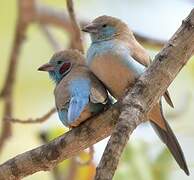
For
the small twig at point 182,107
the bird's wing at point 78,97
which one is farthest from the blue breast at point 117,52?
the small twig at point 182,107

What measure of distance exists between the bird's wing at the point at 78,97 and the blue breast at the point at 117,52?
106 millimetres

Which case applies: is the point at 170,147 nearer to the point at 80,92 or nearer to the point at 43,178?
the point at 80,92

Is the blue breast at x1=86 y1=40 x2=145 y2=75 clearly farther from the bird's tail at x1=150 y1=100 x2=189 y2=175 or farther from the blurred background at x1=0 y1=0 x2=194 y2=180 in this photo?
the blurred background at x1=0 y1=0 x2=194 y2=180

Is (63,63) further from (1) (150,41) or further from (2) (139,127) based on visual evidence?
(2) (139,127)

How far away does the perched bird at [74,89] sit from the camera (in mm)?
2285

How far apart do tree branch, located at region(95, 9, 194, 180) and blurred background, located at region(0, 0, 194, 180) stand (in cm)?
138

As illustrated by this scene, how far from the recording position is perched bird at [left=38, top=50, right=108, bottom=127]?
229 centimetres

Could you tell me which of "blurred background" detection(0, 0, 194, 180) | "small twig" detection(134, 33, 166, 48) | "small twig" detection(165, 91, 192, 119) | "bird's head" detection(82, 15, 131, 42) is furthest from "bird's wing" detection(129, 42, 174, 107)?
"small twig" detection(165, 91, 192, 119)

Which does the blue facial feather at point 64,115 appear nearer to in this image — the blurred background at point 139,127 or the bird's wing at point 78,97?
the bird's wing at point 78,97

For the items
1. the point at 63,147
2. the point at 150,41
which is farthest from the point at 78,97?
the point at 150,41

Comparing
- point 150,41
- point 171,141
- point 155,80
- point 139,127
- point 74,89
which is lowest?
point 139,127

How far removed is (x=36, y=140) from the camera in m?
4.68

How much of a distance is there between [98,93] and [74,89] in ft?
0.31

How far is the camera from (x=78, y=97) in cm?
233
